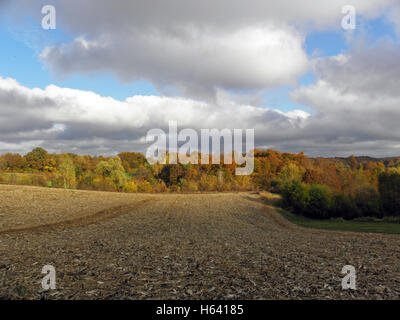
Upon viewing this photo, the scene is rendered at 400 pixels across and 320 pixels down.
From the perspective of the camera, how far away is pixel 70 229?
15.6m

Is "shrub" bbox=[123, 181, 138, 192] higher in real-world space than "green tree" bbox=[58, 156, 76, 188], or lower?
lower

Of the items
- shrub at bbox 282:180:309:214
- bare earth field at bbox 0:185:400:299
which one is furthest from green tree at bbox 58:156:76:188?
shrub at bbox 282:180:309:214

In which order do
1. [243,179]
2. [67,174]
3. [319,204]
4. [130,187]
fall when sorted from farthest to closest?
1. [243,179]
2. [130,187]
3. [67,174]
4. [319,204]

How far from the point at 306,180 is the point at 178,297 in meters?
42.3

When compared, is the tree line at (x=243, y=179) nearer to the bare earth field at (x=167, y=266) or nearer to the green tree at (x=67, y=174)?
the green tree at (x=67, y=174)

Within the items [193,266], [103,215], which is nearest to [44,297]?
[193,266]

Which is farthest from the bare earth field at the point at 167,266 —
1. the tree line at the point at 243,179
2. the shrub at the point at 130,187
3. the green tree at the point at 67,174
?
the shrub at the point at 130,187

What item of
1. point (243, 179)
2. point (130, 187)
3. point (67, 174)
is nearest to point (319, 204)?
point (243, 179)

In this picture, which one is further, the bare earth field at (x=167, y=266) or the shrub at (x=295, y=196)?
the shrub at (x=295, y=196)

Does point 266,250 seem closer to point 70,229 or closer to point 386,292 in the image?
point 386,292

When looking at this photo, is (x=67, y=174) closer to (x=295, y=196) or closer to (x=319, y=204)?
(x=295, y=196)

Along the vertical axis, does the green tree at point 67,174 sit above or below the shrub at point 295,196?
above

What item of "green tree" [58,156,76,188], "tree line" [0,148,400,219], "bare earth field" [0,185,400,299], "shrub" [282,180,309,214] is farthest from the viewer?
"green tree" [58,156,76,188]

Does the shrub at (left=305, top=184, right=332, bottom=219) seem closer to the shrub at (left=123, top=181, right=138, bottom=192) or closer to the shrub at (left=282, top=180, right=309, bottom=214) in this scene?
the shrub at (left=282, top=180, right=309, bottom=214)
